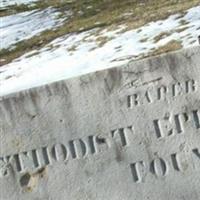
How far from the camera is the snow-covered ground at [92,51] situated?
35.9 feet

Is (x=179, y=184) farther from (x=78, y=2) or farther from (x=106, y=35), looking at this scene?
(x=78, y=2)

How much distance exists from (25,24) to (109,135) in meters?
11.3

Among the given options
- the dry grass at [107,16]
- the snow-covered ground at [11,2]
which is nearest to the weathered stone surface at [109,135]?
the dry grass at [107,16]

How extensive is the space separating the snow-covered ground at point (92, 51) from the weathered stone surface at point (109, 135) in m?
4.27

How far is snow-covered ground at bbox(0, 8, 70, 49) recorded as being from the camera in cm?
1570

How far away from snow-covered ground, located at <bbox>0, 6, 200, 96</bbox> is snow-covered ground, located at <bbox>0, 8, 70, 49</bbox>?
5.87 feet

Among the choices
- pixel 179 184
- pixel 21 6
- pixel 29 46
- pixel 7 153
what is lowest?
pixel 21 6

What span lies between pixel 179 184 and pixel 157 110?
0.58 m

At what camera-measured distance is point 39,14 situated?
709 inches

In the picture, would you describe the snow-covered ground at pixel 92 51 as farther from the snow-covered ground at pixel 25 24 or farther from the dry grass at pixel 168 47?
the snow-covered ground at pixel 25 24

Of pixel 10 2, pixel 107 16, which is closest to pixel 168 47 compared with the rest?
pixel 107 16

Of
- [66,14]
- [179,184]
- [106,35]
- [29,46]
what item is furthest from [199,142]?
[66,14]

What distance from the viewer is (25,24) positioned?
55.7 feet

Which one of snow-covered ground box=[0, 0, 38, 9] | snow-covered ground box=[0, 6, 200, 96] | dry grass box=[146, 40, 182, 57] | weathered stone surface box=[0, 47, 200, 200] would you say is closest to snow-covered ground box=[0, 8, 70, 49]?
snow-covered ground box=[0, 6, 200, 96]
